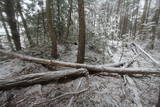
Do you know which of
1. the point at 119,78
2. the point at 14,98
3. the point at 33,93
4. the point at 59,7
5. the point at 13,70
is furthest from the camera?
the point at 59,7

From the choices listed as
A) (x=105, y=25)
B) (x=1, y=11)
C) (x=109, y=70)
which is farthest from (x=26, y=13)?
(x=109, y=70)

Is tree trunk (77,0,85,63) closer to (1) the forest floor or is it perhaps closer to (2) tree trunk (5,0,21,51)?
(1) the forest floor

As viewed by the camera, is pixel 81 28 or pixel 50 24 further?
pixel 50 24

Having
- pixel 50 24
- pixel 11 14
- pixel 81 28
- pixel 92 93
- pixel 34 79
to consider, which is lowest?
pixel 92 93

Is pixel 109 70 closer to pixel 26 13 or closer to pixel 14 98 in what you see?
pixel 14 98

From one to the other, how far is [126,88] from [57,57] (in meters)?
4.22

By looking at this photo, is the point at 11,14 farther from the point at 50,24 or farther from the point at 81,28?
the point at 81,28

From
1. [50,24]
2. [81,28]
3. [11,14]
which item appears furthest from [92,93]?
[11,14]

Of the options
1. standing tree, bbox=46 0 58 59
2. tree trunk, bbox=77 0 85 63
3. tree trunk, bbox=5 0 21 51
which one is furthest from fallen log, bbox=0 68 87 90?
tree trunk, bbox=5 0 21 51

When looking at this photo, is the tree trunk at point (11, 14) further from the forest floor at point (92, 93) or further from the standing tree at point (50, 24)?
the forest floor at point (92, 93)

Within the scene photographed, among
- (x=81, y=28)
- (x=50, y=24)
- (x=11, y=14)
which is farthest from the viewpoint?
(x=11, y=14)

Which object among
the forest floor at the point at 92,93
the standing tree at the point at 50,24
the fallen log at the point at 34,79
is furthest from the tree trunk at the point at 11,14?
the fallen log at the point at 34,79

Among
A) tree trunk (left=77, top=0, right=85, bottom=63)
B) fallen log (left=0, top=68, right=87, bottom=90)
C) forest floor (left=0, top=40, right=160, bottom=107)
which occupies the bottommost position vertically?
forest floor (left=0, top=40, right=160, bottom=107)

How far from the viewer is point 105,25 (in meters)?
7.21
